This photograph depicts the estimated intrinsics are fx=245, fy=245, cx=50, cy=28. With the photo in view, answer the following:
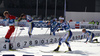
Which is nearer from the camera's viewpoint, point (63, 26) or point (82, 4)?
point (63, 26)

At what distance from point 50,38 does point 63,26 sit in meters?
5.97

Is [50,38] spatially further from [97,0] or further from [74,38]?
[97,0]

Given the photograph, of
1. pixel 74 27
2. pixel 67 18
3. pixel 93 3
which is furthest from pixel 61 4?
pixel 74 27

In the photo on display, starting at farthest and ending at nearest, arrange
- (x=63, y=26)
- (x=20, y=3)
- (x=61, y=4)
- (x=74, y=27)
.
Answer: (x=61, y=4), (x=20, y=3), (x=74, y=27), (x=63, y=26)

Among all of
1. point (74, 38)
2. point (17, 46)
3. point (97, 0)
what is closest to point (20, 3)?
point (97, 0)

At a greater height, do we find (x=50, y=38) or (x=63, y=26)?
(x=63, y=26)

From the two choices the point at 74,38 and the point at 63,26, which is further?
the point at 74,38

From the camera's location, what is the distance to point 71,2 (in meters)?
57.9

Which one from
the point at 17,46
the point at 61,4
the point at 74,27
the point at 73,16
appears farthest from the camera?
the point at 61,4

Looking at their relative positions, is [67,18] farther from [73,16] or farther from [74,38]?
[74,38]

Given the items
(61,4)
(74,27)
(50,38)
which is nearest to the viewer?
(50,38)

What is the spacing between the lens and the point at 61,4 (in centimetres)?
6050

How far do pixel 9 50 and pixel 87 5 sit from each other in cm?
4650

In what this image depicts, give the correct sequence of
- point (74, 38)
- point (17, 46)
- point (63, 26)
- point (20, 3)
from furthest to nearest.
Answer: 1. point (20, 3)
2. point (74, 38)
3. point (17, 46)
4. point (63, 26)
